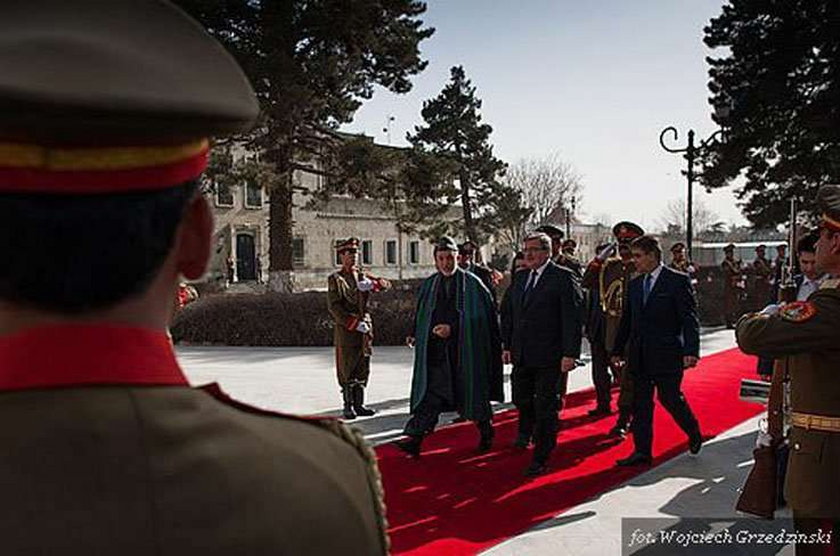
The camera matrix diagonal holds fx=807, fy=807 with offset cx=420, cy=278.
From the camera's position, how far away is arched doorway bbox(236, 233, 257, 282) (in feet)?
136

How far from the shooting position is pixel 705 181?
957 inches

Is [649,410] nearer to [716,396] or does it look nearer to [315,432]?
[716,396]

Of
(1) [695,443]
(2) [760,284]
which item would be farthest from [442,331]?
(2) [760,284]

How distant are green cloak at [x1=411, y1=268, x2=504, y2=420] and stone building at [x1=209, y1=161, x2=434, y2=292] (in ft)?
94.6

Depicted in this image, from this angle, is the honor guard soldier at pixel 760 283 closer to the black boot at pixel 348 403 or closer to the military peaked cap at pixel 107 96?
the black boot at pixel 348 403

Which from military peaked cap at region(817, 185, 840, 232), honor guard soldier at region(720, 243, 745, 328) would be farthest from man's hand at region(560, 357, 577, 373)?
honor guard soldier at region(720, 243, 745, 328)

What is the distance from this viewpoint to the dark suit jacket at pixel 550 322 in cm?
651

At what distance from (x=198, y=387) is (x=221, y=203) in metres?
39.9

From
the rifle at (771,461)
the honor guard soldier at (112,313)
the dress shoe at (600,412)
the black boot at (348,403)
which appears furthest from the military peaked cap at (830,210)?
the black boot at (348,403)

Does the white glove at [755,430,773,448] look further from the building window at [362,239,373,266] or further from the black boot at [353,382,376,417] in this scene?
the building window at [362,239,373,266]

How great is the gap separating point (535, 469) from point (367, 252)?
42.0 m

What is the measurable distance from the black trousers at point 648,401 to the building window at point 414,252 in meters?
44.5

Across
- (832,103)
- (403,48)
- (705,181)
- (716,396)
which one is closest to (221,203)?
(403,48)

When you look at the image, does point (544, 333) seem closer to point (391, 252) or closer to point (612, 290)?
point (612, 290)
